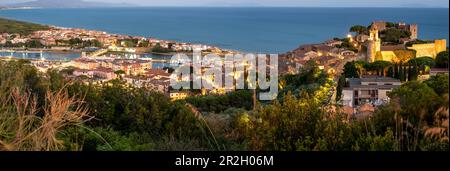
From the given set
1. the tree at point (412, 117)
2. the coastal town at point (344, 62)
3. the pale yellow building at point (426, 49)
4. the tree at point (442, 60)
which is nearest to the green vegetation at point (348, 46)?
the coastal town at point (344, 62)

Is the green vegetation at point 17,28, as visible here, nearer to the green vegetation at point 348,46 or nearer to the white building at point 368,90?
the green vegetation at point 348,46

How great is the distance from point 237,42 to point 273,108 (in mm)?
37894

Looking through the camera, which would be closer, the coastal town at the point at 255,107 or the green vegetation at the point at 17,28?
the coastal town at the point at 255,107

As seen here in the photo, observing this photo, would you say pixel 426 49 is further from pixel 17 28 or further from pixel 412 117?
pixel 17 28

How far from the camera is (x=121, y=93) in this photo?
17.3 feet

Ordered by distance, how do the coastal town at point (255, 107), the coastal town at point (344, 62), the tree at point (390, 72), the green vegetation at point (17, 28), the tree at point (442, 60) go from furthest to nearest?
the green vegetation at point (17, 28) < the tree at point (442, 60) < the tree at point (390, 72) < the coastal town at point (344, 62) < the coastal town at point (255, 107)

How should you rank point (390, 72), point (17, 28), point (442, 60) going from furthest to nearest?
point (17, 28) < point (442, 60) < point (390, 72)

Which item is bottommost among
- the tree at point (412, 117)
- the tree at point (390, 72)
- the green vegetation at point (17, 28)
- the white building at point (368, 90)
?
the white building at point (368, 90)

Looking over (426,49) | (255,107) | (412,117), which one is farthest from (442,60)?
(412,117)

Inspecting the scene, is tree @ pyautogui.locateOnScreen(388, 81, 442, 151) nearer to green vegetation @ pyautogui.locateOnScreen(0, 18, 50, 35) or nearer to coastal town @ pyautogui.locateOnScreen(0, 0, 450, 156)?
coastal town @ pyautogui.locateOnScreen(0, 0, 450, 156)

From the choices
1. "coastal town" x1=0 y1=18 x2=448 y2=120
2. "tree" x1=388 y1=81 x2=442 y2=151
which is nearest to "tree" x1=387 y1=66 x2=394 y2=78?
"coastal town" x1=0 y1=18 x2=448 y2=120

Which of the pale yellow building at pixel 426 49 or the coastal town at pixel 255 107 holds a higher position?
the pale yellow building at pixel 426 49
